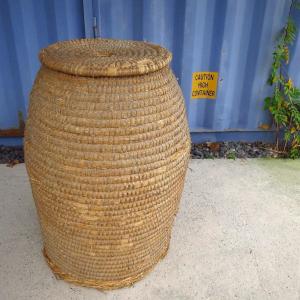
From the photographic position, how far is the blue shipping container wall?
8.11 ft

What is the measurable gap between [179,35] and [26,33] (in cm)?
110

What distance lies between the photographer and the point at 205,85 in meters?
2.79

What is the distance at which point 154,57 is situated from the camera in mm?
1432

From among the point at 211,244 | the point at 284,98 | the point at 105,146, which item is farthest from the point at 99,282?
the point at 284,98

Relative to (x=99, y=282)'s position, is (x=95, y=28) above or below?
above

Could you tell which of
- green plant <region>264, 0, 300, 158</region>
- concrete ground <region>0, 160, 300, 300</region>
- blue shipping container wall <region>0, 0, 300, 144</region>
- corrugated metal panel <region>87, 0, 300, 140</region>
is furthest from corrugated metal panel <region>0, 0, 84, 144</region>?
green plant <region>264, 0, 300, 158</region>

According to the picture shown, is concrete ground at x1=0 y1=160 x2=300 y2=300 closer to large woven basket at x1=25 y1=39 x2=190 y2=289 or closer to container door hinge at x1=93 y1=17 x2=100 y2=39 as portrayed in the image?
large woven basket at x1=25 y1=39 x2=190 y2=289

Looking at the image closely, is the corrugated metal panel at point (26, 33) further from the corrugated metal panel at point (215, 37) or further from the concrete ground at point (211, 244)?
the concrete ground at point (211, 244)

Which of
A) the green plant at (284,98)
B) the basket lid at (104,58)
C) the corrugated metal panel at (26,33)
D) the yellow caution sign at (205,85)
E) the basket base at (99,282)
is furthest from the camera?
the yellow caution sign at (205,85)

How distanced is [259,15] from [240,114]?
2.55ft

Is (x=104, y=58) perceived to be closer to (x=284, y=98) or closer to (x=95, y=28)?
(x=95, y=28)

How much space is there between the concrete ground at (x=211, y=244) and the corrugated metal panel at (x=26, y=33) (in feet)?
2.07

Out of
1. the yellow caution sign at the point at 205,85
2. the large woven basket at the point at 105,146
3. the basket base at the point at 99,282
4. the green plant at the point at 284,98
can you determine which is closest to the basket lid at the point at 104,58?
the large woven basket at the point at 105,146

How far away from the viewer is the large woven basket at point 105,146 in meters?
1.31
